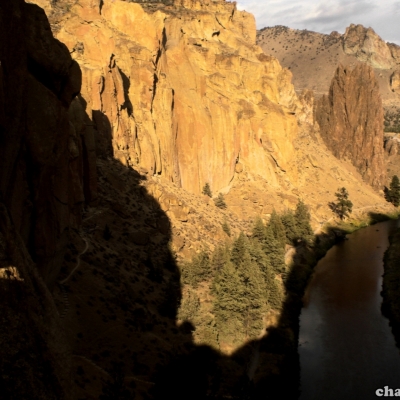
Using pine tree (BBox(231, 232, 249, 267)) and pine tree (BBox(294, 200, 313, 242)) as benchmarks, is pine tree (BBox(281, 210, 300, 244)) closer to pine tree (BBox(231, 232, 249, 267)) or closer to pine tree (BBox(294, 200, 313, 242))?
pine tree (BBox(294, 200, 313, 242))

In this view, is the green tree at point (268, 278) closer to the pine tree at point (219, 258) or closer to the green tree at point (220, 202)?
the pine tree at point (219, 258)

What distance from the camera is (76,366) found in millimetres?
20094

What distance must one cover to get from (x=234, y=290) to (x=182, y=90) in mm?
41029

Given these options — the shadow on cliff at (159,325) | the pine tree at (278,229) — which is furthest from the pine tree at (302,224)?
the shadow on cliff at (159,325)

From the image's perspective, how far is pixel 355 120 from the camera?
414ft

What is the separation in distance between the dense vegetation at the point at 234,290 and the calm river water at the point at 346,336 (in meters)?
4.15

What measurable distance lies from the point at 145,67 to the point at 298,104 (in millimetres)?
70096

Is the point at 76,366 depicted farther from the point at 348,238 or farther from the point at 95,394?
the point at 348,238

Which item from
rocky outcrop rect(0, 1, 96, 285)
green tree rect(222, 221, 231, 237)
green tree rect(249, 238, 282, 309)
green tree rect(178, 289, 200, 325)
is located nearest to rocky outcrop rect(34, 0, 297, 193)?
green tree rect(222, 221, 231, 237)

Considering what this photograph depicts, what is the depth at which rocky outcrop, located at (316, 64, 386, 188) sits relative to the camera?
397 feet

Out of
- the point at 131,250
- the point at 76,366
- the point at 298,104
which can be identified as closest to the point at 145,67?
the point at 131,250

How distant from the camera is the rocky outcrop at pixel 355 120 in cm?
12100

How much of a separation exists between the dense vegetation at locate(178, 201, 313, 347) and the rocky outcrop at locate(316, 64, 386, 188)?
79.2 metres

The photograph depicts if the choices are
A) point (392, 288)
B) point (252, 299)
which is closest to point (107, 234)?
point (252, 299)
